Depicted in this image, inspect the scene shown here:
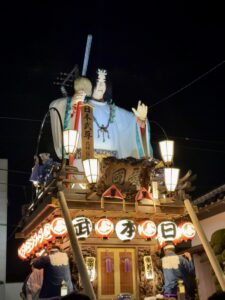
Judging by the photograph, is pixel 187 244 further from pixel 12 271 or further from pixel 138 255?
pixel 12 271

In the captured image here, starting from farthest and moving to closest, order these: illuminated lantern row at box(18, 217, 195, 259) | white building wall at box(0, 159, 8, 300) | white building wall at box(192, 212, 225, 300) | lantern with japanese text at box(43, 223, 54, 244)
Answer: white building wall at box(0, 159, 8, 300) < white building wall at box(192, 212, 225, 300) < lantern with japanese text at box(43, 223, 54, 244) < illuminated lantern row at box(18, 217, 195, 259)

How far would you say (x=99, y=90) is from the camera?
15.7 m

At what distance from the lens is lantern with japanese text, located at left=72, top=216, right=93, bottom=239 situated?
12180 millimetres

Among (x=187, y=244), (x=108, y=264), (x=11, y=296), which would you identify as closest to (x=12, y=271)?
(x=11, y=296)

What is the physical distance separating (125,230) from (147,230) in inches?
35.8

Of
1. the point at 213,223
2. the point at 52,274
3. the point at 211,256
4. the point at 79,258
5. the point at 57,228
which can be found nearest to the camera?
the point at 79,258

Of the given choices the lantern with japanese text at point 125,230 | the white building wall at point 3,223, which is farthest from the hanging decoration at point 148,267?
the white building wall at point 3,223

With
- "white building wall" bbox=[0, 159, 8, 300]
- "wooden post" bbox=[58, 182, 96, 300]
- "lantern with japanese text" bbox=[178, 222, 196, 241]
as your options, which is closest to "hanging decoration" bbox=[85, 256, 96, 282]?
"lantern with japanese text" bbox=[178, 222, 196, 241]

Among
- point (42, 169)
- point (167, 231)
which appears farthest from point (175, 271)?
point (42, 169)

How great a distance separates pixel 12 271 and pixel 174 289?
20940mm

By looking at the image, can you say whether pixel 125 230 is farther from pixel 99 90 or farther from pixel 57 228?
pixel 99 90

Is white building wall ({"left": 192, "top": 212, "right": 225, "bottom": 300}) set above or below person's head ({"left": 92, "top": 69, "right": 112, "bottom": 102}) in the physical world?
below

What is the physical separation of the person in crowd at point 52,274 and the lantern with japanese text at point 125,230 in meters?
2.45

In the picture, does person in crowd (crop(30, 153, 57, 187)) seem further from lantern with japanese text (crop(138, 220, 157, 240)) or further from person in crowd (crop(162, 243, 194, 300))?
person in crowd (crop(162, 243, 194, 300))
